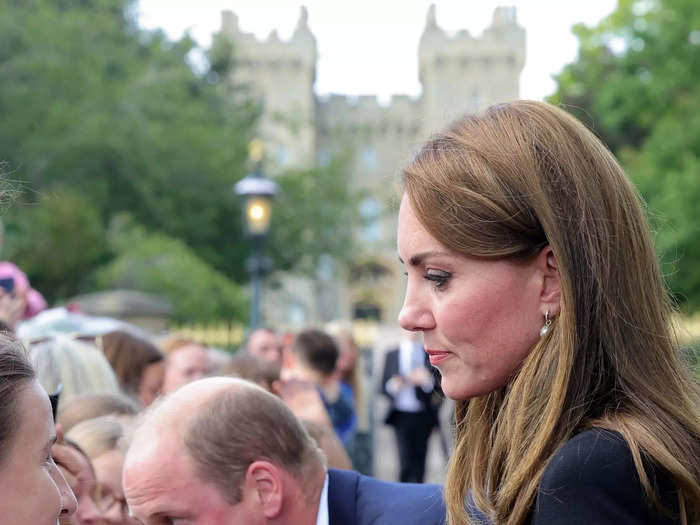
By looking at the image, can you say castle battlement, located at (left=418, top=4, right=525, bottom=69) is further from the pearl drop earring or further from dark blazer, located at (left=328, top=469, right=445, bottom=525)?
the pearl drop earring

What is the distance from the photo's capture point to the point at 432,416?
35.1 ft

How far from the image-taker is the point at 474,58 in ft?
217

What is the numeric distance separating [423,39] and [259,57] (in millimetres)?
10303

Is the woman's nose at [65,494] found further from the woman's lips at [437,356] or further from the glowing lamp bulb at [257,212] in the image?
the glowing lamp bulb at [257,212]

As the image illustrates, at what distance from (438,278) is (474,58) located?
Answer: 65893mm

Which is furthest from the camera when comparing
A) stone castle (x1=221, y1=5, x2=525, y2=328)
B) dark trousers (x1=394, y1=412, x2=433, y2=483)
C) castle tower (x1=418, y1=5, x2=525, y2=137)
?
castle tower (x1=418, y1=5, x2=525, y2=137)

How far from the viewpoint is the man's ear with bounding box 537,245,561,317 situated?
176 centimetres

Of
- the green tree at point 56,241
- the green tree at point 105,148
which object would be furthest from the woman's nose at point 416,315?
the green tree at point 56,241

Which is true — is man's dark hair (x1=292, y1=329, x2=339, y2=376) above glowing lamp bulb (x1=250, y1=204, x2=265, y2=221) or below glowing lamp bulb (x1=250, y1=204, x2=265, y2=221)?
below

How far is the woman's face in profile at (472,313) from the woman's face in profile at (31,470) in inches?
24.9

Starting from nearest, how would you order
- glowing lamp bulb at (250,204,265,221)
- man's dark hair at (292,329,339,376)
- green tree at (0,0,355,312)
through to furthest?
man's dark hair at (292,329,339,376), glowing lamp bulb at (250,204,265,221), green tree at (0,0,355,312)

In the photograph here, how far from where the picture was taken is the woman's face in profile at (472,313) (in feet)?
5.78

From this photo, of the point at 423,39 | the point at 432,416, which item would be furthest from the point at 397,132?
the point at 432,416

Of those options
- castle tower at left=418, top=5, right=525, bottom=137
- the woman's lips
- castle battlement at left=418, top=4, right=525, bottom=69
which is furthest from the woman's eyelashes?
castle battlement at left=418, top=4, right=525, bottom=69
